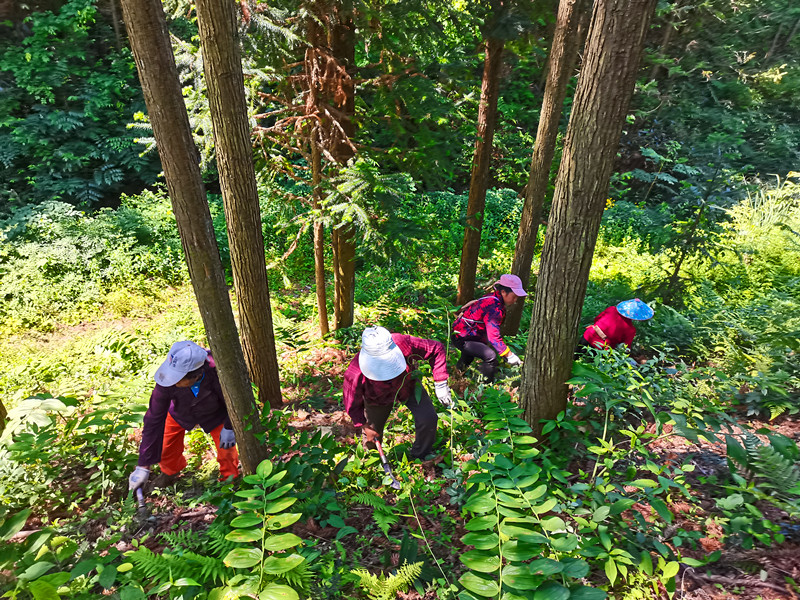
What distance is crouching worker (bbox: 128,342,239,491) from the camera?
330cm

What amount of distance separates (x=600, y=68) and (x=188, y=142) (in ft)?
8.67

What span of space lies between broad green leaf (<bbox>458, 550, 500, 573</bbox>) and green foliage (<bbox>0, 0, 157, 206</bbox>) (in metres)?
14.3

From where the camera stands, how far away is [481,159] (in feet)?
22.0

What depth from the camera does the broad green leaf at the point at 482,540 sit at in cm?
172

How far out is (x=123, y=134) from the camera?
41.2 ft

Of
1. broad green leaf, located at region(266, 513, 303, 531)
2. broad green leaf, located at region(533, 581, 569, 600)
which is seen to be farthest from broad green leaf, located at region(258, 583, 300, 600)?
broad green leaf, located at region(533, 581, 569, 600)

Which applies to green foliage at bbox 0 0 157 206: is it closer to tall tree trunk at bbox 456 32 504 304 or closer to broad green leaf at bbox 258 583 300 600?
tall tree trunk at bbox 456 32 504 304

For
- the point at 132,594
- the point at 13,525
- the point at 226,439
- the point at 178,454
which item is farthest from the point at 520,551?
the point at 178,454

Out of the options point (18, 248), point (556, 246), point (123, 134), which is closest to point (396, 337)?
point (556, 246)

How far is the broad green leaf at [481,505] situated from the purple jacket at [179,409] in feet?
8.58

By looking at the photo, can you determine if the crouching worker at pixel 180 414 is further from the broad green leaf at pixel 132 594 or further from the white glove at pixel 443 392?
the white glove at pixel 443 392

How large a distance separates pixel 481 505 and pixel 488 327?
311 cm

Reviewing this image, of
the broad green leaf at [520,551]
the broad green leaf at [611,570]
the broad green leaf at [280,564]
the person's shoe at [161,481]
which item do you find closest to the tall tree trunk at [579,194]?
the broad green leaf at [611,570]

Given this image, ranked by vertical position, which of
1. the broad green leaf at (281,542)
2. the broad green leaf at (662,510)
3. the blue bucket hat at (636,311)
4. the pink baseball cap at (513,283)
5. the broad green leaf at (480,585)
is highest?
the broad green leaf at (281,542)
